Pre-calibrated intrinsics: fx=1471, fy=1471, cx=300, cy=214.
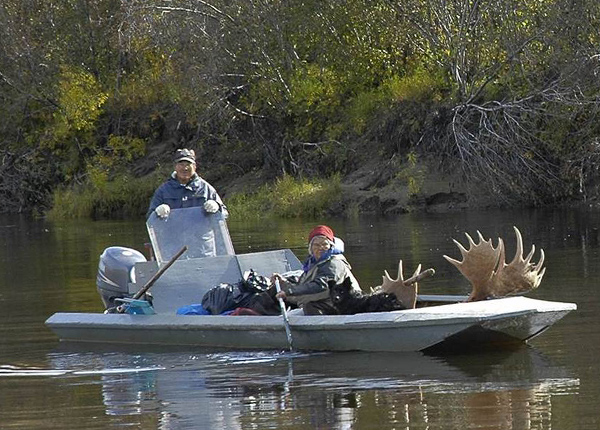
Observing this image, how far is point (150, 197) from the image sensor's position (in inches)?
1532

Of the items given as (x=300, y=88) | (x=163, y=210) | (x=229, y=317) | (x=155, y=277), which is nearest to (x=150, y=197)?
(x=300, y=88)

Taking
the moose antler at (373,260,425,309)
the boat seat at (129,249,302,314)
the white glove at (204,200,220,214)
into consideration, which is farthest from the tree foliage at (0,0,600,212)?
the moose antler at (373,260,425,309)

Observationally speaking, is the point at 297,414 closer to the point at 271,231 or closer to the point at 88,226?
the point at 271,231

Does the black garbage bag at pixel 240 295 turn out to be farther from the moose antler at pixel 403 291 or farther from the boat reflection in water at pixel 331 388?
the moose antler at pixel 403 291

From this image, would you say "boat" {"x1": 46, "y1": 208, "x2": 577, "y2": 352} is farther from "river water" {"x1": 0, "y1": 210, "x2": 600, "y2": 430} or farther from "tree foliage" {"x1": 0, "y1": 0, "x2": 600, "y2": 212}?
"tree foliage" {"x1": 0, "y1": 0, "x2": 600, "y2": 212}

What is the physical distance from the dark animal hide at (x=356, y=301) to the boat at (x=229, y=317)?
0.92 ft

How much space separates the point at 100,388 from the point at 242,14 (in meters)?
26.4

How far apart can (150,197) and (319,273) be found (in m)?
27.0

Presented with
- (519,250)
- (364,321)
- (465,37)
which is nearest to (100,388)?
(364,321)

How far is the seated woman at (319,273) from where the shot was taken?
12.2 m

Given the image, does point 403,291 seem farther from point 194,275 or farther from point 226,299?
point 194,275

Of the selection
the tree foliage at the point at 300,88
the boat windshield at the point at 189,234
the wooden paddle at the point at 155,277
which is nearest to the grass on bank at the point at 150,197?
the tree foliage at the point at 300,88

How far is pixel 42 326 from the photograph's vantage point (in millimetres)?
15383

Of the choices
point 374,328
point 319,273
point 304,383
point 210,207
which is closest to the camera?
point 304,383
